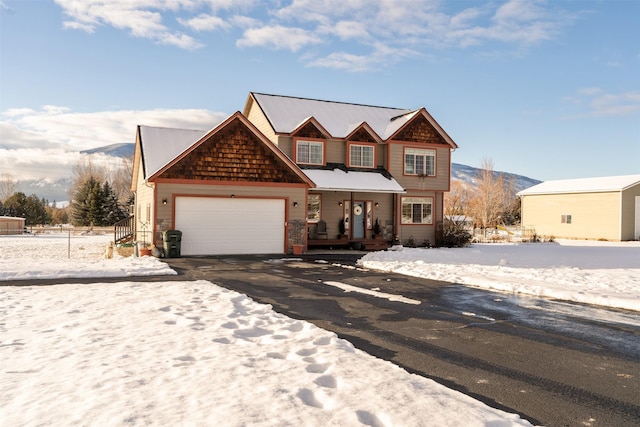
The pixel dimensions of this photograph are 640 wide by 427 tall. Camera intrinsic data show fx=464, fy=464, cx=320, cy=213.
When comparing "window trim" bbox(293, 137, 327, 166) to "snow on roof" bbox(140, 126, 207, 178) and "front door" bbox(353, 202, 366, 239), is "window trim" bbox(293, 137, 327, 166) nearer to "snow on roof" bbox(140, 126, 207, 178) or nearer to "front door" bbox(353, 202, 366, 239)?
"front door" bbox(353, 202, 366, 239)

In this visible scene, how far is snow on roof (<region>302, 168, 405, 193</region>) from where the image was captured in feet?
73.8

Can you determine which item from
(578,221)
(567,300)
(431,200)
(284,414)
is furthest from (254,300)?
(578,221)

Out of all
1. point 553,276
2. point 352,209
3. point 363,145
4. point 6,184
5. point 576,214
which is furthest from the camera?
point 6,184

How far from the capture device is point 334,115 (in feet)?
90.1

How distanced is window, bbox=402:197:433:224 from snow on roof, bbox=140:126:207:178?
11781 millimetres

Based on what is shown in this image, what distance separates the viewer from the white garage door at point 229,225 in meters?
19.0

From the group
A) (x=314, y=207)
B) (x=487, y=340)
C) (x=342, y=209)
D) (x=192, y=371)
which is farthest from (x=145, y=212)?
(x=487, y=340)

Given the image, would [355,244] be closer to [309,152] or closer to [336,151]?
[336,151]

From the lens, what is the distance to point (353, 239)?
24.0 metres

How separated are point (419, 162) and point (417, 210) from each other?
108 inches

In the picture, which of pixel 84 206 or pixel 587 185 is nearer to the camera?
pixel 587 185

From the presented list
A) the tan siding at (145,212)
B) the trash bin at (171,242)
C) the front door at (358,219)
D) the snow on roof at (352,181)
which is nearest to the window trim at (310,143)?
the snow on roof at (352,181)

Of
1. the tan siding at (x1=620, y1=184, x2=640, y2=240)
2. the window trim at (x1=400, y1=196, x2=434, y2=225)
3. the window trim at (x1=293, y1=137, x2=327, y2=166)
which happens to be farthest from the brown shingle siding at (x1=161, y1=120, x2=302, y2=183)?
the tan siding at (x1=620, y1=184, x2=640, y2=240)

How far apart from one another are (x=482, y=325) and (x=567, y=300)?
3.64 metres
